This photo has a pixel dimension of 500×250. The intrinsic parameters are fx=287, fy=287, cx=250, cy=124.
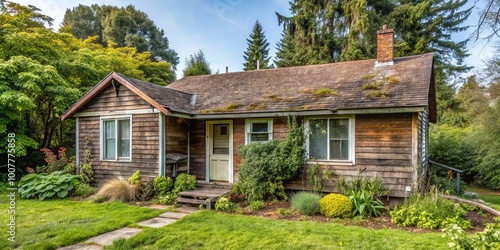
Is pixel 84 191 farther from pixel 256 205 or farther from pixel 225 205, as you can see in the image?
pixel 256 205

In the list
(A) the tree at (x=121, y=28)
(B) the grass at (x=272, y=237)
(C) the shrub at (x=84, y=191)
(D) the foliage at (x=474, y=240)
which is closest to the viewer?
(D) the foliage at (x=474, y=240)

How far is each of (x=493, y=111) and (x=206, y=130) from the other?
12.1m

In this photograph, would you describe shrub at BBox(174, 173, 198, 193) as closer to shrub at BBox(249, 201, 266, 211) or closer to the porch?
the porch

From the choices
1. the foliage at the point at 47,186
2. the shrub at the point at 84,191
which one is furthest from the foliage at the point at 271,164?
the foliage at the point at 47,186

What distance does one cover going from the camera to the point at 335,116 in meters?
7.88

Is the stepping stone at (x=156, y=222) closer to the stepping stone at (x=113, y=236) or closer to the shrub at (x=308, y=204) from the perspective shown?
the stepping stone at (x=113, y=236)

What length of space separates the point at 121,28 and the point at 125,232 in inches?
1248

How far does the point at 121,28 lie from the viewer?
3173 centimetres

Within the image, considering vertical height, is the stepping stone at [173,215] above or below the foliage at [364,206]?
below

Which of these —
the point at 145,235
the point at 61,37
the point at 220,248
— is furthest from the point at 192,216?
the point at 61,37

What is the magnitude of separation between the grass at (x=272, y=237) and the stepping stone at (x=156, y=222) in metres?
0.30

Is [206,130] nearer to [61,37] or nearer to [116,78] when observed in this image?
[116,78]

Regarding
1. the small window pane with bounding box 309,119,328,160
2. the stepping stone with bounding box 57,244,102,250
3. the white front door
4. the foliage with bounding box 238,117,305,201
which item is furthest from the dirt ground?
the stepping stone with bounding box 57,244,102,250

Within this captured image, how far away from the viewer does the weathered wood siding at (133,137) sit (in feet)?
28.6
